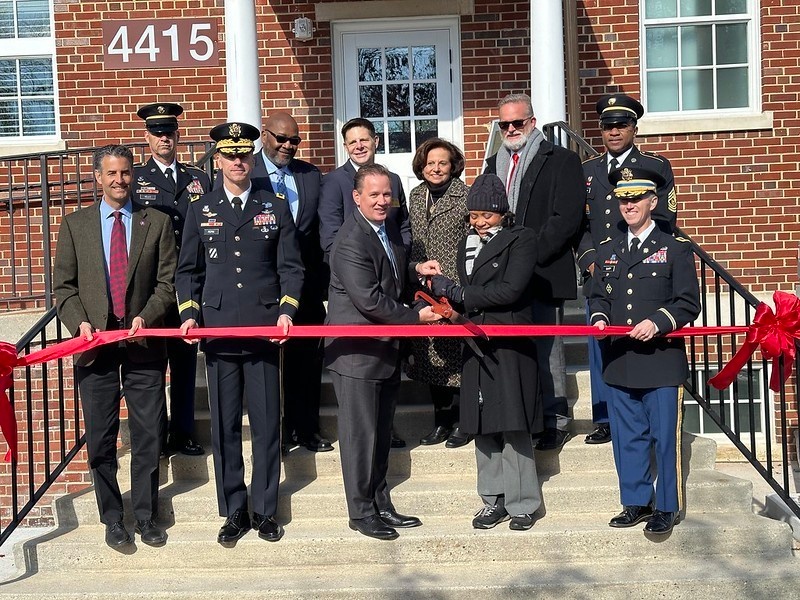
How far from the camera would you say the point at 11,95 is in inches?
427

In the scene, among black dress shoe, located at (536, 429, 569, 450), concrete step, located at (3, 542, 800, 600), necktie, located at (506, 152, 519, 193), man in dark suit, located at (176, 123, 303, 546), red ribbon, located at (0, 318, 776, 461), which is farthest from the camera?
necktie, located at (506, 152, 519, 193)

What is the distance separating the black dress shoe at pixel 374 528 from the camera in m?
5.74

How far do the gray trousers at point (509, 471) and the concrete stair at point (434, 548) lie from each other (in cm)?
15

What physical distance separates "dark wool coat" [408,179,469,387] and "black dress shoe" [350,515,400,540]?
3.12 feet

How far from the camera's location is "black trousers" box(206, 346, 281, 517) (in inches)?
229

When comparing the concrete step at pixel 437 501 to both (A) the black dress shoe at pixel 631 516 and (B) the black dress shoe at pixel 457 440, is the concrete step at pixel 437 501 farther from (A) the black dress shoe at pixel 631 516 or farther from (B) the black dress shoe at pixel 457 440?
(B) the black dress shoe at pixel 457 440

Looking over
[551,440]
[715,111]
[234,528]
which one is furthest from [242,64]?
[715,111]

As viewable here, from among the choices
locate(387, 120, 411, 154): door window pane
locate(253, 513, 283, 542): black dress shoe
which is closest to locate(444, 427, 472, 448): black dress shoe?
locate(253, 513, 283, 542): black dress shoe

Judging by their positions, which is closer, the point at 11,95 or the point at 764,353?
the point at 764,353

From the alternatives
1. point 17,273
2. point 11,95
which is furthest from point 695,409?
point 11,95

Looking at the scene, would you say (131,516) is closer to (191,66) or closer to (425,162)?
(425,162)

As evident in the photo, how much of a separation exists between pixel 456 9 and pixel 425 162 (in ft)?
15.0

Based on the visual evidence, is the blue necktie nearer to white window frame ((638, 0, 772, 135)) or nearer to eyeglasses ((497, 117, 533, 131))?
eyeglasses ((497, 117, 533, 131))

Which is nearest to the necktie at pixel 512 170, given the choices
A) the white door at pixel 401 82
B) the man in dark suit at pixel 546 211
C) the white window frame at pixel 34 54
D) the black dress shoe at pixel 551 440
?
the man in dark suit at pixel 546 211
